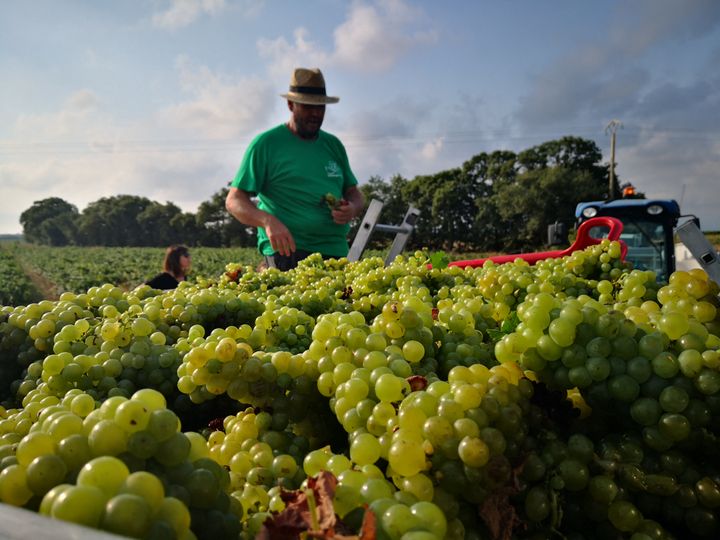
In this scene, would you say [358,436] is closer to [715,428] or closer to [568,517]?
[568,517]

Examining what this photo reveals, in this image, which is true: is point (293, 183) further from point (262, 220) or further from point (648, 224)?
point (648, 224)

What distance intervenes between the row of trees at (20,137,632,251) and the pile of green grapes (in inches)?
1596

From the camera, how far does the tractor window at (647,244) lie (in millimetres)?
7039

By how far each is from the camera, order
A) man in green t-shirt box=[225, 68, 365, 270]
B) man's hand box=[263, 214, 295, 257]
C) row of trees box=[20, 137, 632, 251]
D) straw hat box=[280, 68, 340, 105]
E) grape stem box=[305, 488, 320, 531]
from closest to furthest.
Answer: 1. grape stem box=[305, 488, 320, 531]
2. man's hand box=[263, 214, 295, 257]
3. man in green t-shirt box=[225, 68, 365, 270]
4. straw hat box=[280, 68, 340, 105]
5. row of trees box=[20, 137, 632, 251]

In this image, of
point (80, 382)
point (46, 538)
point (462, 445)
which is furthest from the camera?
point (80, 382)

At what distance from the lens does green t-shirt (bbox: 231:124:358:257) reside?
418 cm

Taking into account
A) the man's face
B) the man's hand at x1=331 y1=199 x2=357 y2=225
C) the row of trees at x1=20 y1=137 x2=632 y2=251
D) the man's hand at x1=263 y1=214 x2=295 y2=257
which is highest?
the row of trees at x1=20 y1=137 x2=632 y2=251

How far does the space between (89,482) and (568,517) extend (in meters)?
0.81

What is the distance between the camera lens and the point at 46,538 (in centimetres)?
49

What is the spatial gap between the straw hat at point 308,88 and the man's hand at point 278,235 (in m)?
1.22

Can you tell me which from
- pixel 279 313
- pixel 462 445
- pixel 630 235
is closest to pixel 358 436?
pixel 462 445

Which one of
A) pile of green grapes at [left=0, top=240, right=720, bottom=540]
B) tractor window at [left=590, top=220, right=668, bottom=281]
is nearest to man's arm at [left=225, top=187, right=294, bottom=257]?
pile of green grapes at [left=0, top=240, right=720, bottom=540]

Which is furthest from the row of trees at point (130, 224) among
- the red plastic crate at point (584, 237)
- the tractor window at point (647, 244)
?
the red plastic crate at point (584, 237)

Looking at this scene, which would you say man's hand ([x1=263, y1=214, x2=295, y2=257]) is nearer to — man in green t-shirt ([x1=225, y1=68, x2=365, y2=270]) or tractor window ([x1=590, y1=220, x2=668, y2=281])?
man in green t-shirt ([x1=225, y1=68, x2=365, y2=270])
